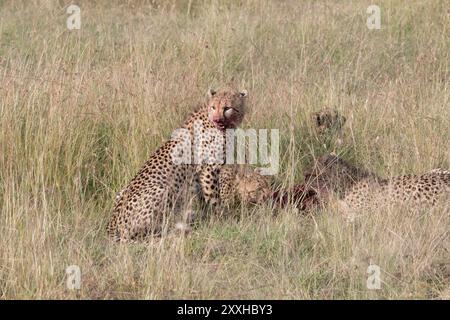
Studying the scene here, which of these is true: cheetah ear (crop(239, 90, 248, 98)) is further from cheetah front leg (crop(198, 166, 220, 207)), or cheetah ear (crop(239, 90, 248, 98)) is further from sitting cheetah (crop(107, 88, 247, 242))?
cheetah front leg (crop(198, 166, 220, 207))

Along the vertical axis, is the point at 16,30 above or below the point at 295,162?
above

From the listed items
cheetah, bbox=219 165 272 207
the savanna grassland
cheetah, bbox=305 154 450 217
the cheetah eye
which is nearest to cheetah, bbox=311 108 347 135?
the savanna grassland

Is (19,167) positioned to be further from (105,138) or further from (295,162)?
(295,162)

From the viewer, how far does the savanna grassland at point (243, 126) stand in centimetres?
Answer: 488

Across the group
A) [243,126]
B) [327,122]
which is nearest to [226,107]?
[243,126]

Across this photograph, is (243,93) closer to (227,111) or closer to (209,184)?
(227,111)

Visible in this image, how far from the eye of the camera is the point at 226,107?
6074 mm

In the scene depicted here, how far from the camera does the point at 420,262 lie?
4.90 metres

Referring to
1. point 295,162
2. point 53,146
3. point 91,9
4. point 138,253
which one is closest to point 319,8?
point 91,9

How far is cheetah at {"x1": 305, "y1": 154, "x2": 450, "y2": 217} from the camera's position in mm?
5672

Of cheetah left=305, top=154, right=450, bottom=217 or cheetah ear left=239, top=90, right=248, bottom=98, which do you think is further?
cheetah ear left=239, top=90, right=248, bottom=98

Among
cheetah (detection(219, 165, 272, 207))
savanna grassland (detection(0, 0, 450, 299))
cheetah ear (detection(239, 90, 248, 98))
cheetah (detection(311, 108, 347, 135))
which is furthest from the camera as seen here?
cheetah (detection(311, 108, 347, 135))

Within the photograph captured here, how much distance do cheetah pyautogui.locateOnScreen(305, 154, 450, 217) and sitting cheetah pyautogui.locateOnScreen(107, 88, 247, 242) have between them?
1.88 feet

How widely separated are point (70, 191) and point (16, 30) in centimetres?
330
